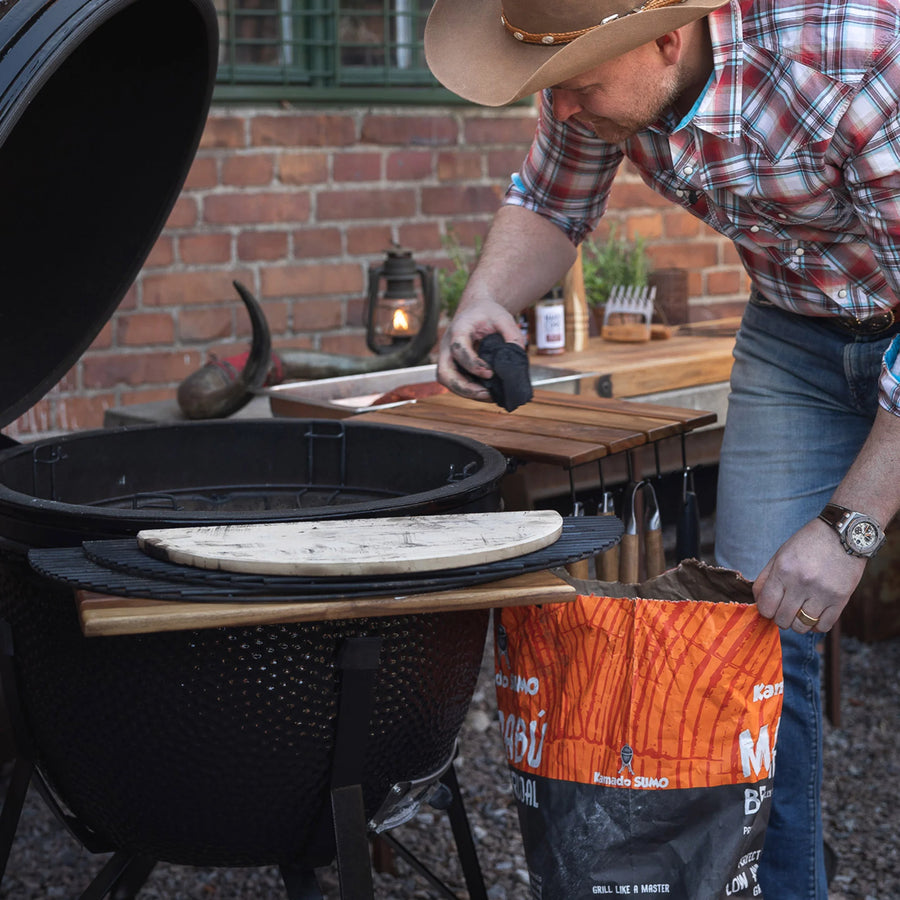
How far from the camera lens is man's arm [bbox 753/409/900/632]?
153 cm

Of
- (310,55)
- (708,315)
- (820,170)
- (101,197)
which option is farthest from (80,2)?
(708,315)

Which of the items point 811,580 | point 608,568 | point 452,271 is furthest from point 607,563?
point 452,271

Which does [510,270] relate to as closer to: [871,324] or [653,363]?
[871,324]

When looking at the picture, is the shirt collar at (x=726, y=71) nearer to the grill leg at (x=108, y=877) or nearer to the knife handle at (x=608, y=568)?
the knife handle at (x=608, y=568)

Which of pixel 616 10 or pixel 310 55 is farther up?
pixel 310 55

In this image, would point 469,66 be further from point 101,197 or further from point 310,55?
point 310,55

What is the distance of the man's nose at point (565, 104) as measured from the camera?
1591mm

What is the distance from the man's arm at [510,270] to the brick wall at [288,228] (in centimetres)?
181

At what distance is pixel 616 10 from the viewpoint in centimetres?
149

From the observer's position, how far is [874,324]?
1.82m

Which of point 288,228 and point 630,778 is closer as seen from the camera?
point 630,778

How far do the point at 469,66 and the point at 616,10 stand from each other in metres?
0.26

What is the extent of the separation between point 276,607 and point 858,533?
71cm

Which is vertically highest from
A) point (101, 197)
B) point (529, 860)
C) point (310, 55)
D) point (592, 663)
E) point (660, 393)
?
point (310, 55)
